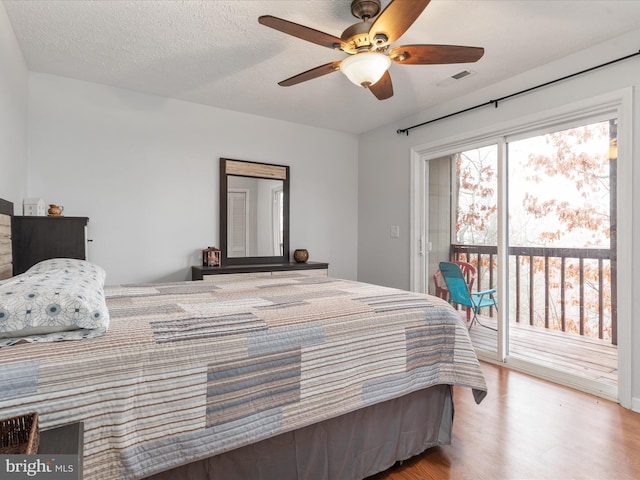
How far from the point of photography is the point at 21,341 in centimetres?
100

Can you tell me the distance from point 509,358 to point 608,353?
0.69m

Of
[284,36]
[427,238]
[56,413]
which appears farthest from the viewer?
[427,238]

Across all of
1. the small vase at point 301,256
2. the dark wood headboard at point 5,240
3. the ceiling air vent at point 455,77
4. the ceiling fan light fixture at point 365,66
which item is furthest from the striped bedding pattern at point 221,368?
the small vase at point 301,256

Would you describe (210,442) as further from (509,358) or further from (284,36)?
(509,358)

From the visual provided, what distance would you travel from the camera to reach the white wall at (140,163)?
2.98m

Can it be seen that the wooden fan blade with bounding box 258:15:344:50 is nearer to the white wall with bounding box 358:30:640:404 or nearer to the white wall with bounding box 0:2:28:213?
the white wall with bounding box 0:2:28:213

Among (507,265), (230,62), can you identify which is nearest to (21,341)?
(230,62)

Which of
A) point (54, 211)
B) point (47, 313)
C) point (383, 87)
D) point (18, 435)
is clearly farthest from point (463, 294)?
point (54, 211)

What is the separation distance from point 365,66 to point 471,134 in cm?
176

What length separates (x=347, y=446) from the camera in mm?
1472

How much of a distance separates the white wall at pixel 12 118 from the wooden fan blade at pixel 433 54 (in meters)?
2.28

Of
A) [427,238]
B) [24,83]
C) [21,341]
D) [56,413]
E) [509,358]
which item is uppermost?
[24,83]

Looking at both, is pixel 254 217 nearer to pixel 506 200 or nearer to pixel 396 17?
pixel 506 200

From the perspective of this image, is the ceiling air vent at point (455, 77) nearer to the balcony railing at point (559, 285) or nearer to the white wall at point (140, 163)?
the balcony railing at point (559, 285)
